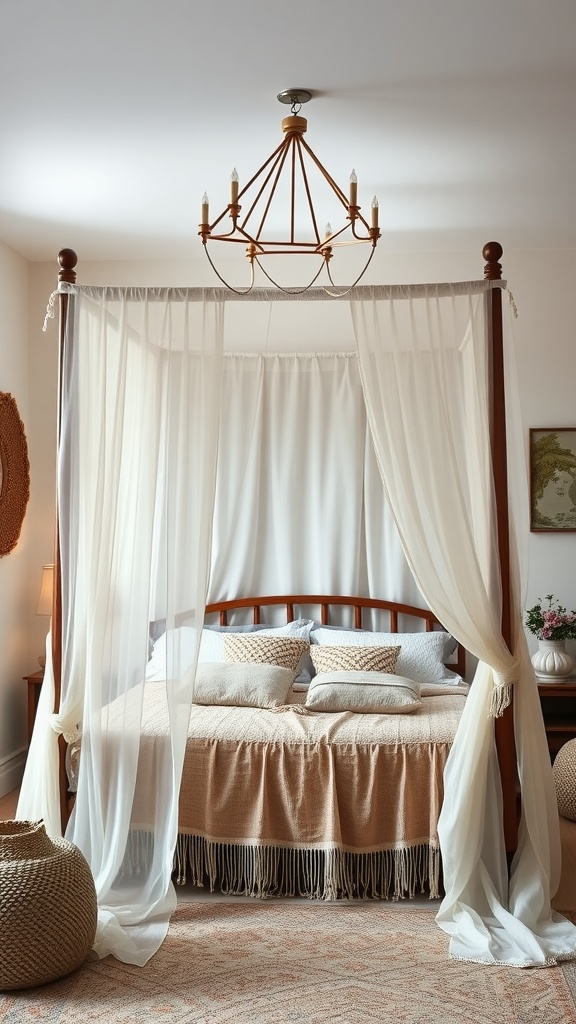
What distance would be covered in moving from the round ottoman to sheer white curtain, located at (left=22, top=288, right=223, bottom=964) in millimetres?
2080

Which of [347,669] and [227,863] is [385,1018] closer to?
[227,863]

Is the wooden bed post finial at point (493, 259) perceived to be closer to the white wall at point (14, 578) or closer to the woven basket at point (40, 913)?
the woven basket at point (40, 913)

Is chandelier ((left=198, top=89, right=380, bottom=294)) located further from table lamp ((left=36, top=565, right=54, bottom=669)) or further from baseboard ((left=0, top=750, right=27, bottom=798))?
baseboard ((left=0, top=750, right=27, bottom=798))

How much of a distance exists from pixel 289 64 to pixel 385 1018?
2.83m

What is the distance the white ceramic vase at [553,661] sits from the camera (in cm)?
466

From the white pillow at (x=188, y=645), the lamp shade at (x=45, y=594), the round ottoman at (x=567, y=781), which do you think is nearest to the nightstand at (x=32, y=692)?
the lamp shade at (x=45, y=594)

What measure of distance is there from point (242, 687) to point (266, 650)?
0.53 meters

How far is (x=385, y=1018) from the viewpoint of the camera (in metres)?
2.60

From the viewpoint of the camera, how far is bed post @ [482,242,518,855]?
3.29 metres

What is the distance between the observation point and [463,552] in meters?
3.29

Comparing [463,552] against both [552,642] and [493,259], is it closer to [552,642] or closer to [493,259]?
[493,259]

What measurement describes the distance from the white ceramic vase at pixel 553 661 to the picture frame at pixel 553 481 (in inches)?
24.3

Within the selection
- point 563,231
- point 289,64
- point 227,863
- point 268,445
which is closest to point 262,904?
point 227,863

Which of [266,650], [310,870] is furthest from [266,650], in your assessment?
[310,870]
